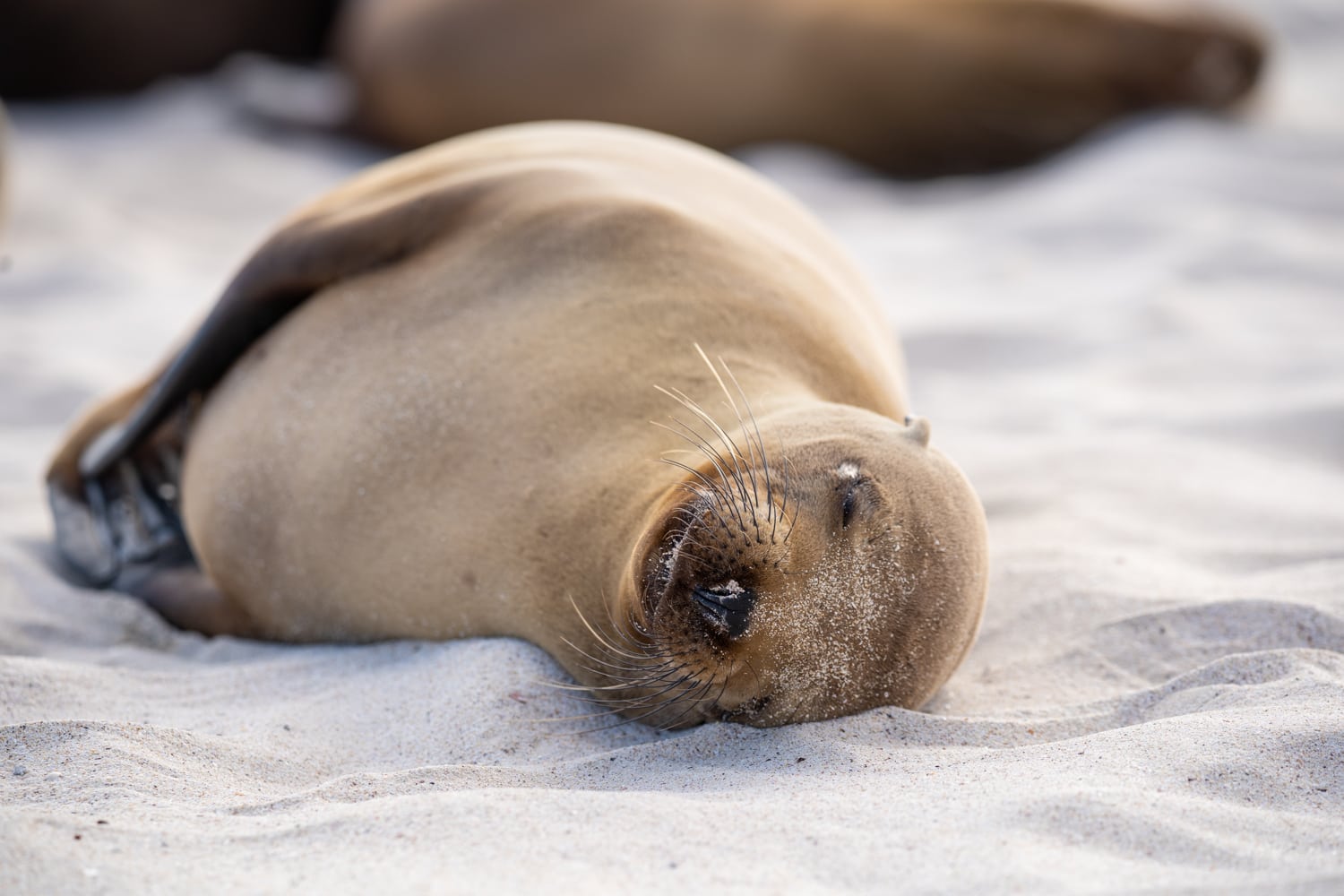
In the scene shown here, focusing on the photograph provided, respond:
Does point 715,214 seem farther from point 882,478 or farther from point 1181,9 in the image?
point 1181,9

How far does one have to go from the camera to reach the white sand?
176 centimetres

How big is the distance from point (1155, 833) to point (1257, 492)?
1778 mm

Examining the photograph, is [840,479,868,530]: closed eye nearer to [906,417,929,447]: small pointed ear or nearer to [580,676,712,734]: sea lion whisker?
[906,417,929,447]: small pointed ear

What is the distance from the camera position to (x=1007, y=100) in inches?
266

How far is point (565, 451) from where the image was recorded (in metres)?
2.47

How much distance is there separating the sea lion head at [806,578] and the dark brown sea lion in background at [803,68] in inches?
174

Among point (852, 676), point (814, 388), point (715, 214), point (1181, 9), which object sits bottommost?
point (852, 676)

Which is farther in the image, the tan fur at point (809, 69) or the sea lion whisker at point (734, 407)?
the tan fur at point (809, 69)

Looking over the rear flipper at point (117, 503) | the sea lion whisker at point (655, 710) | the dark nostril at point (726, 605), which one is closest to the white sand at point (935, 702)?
the sea lion whisker at point (655, 710)

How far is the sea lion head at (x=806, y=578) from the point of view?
204 cm

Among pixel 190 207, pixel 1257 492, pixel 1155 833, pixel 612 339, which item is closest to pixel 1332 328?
pixel 1257 492

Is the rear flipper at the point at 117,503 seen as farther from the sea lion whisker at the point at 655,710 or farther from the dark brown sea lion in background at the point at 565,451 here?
the sea lion whisker at the point at 655,710

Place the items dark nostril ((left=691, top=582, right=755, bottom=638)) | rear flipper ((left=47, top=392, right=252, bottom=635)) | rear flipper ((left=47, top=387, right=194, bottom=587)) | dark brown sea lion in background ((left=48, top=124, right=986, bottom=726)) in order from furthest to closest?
rear flipper ((left=47, top=387, right=194, bottom=587)) → rear flipper ((left=47, top=392, right=252, bottom=635)) → dark brown sea lion in background ((left=48, top=124, right=986, bottom=726)) → dark nostril ((left=691, top=582, right=755, bottom=638))

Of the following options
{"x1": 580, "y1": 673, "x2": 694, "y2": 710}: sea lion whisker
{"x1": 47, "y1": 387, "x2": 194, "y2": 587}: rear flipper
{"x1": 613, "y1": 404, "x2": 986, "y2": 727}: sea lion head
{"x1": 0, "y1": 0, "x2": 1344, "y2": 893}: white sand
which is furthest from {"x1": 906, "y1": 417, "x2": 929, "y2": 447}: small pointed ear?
{"x1": 47, "y1": 387, "x2": 194, "y2": 587}: rear flipper
